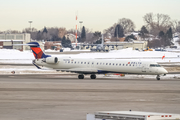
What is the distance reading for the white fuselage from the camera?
3803 cm

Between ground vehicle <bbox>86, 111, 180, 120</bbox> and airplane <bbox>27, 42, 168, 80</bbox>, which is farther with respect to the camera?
airplane <bbox>27, 42, 168, 80</bbox>

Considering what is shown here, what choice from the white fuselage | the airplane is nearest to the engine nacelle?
the airplane

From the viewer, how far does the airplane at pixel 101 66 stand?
38.1 meters

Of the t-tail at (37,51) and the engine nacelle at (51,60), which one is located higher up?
the t-tail at (37,51)

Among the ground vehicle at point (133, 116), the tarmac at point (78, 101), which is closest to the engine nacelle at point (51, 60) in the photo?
the tarmac at point (78, 101)

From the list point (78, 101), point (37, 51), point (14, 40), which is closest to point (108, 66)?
point (37, 51)

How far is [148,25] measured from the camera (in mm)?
198500

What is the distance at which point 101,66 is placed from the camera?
3953cm

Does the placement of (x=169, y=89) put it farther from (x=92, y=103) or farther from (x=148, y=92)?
(x=92, y=103)

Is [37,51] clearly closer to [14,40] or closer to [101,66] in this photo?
[101,66]

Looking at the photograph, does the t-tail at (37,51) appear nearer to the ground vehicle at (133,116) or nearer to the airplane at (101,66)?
the airplane at (101,66)

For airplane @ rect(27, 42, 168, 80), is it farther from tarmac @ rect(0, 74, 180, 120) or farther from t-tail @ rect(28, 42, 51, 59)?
tarmac @ rect(0, 74, 180, 120)

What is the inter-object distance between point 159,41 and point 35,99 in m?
148

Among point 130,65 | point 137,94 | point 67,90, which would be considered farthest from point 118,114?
point 130,65
